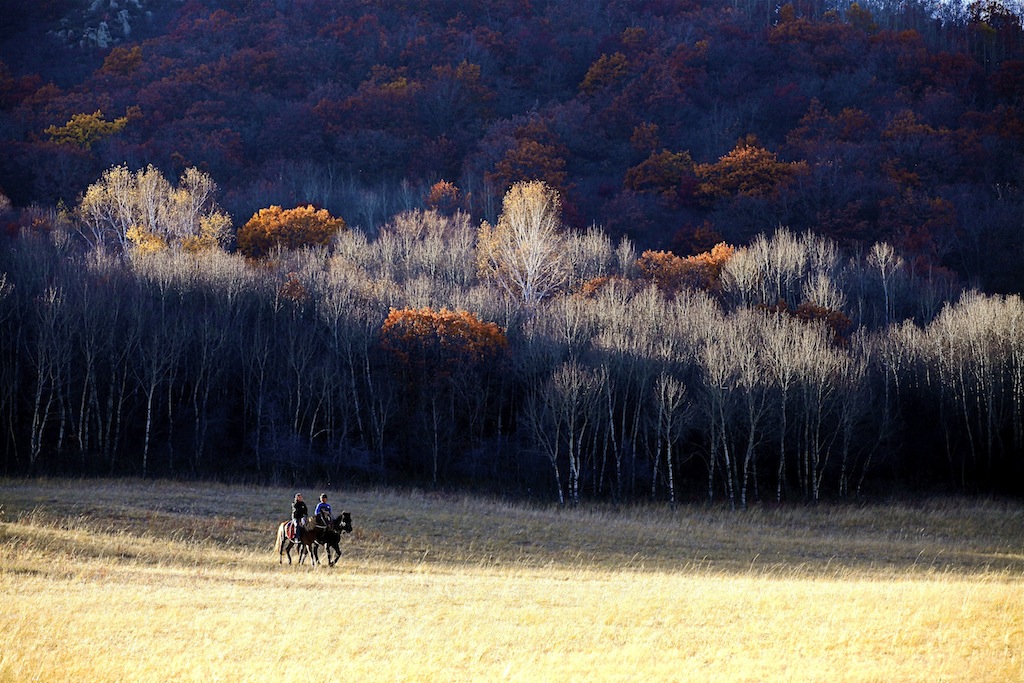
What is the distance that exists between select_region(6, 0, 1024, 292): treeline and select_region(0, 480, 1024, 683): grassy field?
167 ft

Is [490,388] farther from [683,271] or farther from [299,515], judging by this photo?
[299,515]

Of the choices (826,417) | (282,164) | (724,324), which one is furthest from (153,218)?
Answer: (826,417)

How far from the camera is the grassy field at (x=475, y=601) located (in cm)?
1512

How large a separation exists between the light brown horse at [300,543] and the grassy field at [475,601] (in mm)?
702

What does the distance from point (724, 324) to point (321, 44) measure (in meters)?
87.0

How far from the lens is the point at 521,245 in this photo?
6738 cm

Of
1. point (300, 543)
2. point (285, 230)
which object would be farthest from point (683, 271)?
point (300, 543)

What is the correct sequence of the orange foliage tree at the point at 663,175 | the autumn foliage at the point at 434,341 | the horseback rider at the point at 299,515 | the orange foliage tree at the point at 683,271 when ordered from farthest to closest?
1. the orange foliage tree at the point at 663,175
2. the orange foliage tree at the point at 683,271
3. the autumn foliage at the point at 434,341
4. the horseback rider at the point at 299,515

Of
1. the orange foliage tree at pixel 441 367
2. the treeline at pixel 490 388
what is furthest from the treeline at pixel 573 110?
the orange foliage tree at pixel 441 367

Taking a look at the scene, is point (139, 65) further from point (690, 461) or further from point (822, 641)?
point (822, 641)

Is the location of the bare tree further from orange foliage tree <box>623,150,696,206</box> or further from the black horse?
the black horse

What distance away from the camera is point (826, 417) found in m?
51.1

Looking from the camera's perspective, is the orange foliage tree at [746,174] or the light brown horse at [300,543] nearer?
the light brown horse at [300,543]

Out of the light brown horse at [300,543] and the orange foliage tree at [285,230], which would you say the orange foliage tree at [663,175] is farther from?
the light brown horse at [300,543]
